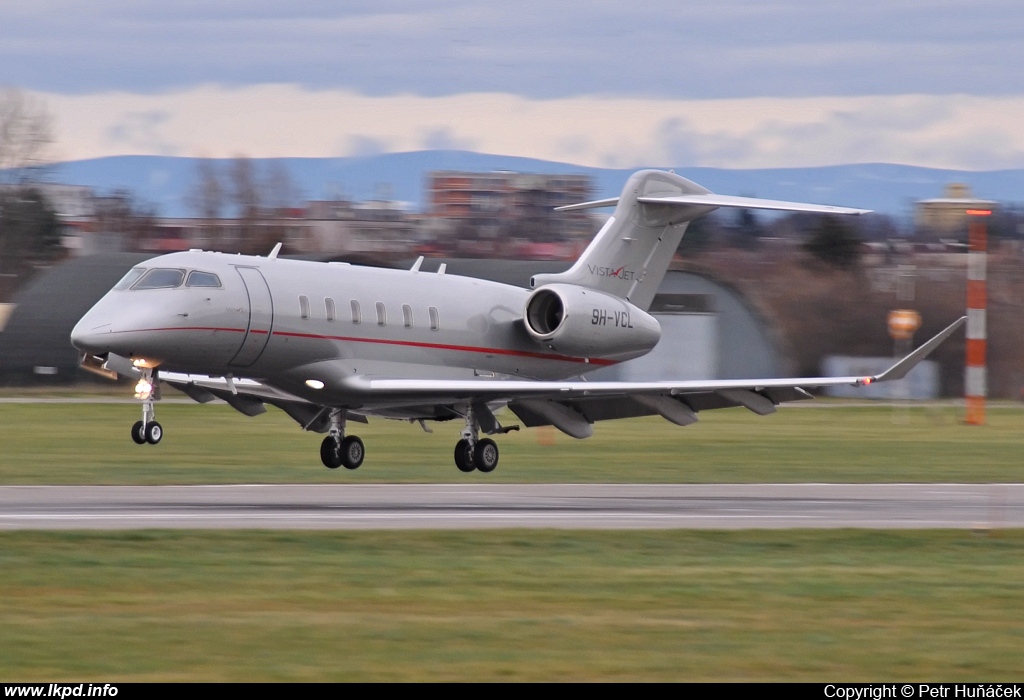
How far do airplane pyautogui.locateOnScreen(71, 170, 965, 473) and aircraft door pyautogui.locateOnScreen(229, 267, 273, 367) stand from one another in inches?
0.9

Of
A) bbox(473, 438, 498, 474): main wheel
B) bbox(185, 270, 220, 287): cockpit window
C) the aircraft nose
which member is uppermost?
bbox(185, 270, 220, 287): cockpit window

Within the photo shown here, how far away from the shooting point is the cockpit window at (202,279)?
19.5 meters

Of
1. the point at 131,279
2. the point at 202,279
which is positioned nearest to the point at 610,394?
the point at 202,279

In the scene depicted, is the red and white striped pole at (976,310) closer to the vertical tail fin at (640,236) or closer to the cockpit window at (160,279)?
the vertical tail fin at (640,236)

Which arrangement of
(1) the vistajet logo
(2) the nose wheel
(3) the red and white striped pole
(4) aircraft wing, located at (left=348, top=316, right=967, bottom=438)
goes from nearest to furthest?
(2) the nose wheel < (4) aircraft wing, located at (left=348, top=316, right=967, bottom=438) < (1) the vistajet logo < (3) the red and white striped pole

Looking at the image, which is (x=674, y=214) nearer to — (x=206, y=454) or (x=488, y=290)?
(x=488, y=290)

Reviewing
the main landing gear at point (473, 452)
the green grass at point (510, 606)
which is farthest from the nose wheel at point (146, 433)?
the main landing gear at point (473, 452)

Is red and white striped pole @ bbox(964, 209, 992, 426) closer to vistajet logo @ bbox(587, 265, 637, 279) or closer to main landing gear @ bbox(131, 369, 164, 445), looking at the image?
vistajet logo @ bbox(587, 265, 637, 279)

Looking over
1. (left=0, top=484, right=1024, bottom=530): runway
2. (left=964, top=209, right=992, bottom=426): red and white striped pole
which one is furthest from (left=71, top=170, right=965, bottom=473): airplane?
(left=964, top=209, right=992, bottom=426): red and white striped pole

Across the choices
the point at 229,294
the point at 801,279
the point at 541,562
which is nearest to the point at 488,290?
the point at 229,294

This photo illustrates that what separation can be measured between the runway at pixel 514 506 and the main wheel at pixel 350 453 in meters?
1.56

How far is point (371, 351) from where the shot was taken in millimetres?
21312

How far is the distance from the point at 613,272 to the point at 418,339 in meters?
4.72

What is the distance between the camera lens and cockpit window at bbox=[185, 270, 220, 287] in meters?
19.5
